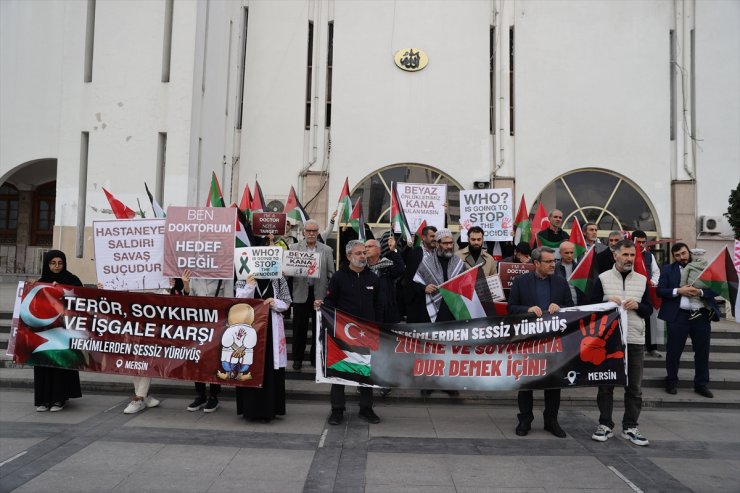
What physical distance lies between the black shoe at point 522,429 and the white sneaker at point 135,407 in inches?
178

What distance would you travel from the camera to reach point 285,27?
1555 cm

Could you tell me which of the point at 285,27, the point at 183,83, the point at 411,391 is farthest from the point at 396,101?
the point at 411,391

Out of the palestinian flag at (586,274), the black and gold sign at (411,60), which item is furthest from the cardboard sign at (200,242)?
the black and gold sign at (411,60)

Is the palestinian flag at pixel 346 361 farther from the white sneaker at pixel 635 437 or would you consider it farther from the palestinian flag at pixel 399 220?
the palestinian flag at pixel 399 220

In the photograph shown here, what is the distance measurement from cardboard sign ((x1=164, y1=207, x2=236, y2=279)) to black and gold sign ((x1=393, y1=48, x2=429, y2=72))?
10.2 m

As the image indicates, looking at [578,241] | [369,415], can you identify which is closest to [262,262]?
[369,415]

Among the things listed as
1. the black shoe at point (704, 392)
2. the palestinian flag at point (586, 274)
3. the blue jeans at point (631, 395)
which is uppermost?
the palestinian flag at point (586, 274)

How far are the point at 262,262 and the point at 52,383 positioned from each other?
301 cm

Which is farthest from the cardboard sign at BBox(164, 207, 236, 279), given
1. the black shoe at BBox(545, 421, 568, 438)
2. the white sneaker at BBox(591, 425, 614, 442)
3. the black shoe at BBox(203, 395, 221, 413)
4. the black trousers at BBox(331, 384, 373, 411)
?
the white sneaker at BBox(591, 425, 614, 442)

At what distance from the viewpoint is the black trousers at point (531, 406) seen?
5.96 meters

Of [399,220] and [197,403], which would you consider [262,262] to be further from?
[399,220]

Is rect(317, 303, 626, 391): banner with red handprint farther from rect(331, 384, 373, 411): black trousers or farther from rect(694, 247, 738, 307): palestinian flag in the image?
rect(694, 247, 738, 307): palestinian flag

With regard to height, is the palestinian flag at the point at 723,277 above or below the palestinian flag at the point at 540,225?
below

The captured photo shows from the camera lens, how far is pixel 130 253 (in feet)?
21.7
